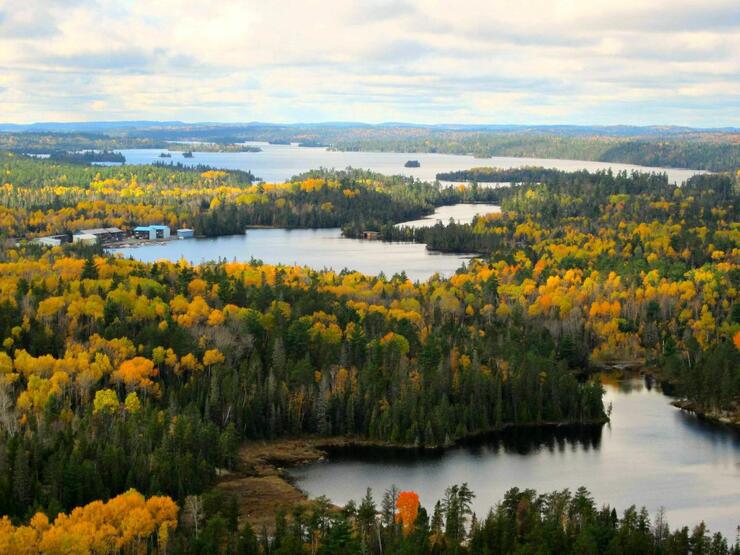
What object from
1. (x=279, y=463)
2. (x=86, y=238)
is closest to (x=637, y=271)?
(x=279, y=463)

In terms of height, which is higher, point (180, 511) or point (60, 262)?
point (60, 262)

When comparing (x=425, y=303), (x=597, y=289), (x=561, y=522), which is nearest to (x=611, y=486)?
(x=561, y=522)

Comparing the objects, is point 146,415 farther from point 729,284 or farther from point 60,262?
point 729,284

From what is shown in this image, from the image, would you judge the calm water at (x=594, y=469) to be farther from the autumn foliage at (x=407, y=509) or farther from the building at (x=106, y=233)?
the building at (x=106, y=233)

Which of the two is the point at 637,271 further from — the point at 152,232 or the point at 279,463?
the point at 152,232

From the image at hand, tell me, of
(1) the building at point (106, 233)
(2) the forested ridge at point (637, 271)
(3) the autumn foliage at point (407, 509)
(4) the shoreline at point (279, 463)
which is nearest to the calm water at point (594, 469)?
(4) the shoreline at point (279, 463)
